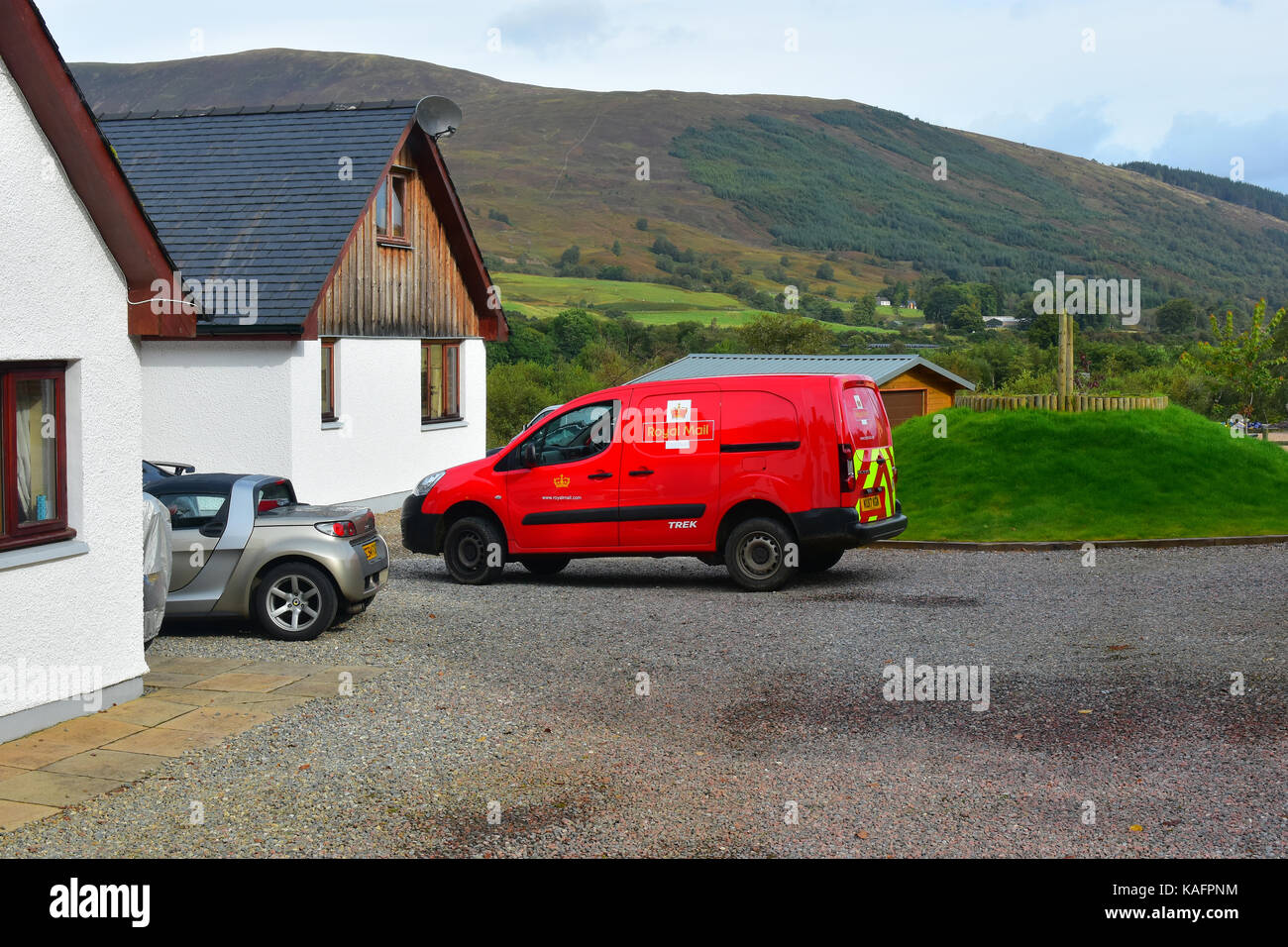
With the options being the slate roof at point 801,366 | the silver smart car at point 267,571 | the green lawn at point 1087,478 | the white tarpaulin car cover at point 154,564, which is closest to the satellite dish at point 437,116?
the green lawn at point 1087,478

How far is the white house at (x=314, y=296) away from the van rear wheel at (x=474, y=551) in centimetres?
598

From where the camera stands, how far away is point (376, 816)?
22.4 feet

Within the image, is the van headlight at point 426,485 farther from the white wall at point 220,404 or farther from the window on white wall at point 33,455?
the window on white wall at point 33,455

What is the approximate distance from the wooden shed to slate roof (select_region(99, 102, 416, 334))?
1969cm

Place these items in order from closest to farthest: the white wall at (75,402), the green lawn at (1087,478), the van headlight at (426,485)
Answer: the white wall at (75,402) → the van headlight at (426,485) → the green lawn at (1087,478)

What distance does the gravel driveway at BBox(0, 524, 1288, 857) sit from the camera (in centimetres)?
652

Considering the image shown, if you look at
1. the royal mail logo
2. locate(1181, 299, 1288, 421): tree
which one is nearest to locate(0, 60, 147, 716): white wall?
the royal mail logo

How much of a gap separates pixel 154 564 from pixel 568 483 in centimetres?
578

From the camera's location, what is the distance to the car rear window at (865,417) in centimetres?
1452

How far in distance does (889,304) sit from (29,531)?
167971 millimetres

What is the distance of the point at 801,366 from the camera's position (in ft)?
144
